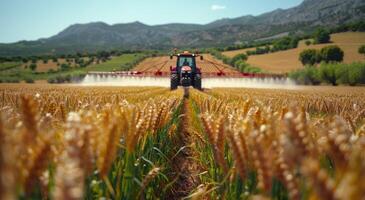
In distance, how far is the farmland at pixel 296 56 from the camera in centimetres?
8819

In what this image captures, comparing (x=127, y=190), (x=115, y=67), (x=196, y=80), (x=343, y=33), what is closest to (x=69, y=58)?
(x=115, y=67)

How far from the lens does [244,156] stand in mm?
1772

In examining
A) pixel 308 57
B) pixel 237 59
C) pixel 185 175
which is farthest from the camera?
pixel 237 59

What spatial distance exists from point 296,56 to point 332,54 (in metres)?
9.22

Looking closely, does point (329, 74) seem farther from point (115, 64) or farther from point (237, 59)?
point (115, 64)

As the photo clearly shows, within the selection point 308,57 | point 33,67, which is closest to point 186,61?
point 308,57

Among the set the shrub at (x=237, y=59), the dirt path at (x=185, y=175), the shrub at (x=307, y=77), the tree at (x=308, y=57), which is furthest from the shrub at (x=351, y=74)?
the dirt path at (x=185, y=175)

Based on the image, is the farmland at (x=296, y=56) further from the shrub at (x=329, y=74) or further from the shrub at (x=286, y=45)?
the shrub at (x=329, y=74)

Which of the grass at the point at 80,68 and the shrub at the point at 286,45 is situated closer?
the grass at the point at 80,68

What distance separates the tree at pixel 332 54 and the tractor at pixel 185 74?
68700 millimetres

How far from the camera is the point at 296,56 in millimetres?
99938

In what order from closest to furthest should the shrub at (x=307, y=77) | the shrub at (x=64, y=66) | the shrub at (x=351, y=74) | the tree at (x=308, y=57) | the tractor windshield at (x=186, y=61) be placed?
the tractor windshield at (x=186, y=61) → the shrub at (x=351, y=74) → the shrub at (x=307, y=77) → the tree at (x=308, y=57) → the shrub at (x=64, y=66)

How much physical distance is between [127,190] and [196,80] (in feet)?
87.5

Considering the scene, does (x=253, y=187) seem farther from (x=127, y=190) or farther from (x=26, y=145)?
(x=26, y=145)
